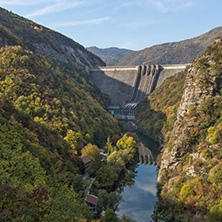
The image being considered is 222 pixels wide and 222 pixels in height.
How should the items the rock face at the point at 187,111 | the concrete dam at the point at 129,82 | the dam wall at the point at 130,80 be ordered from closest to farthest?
the rock face at the point at 187,111, the concrete dam at the point at 129,82, the dam wall at the point at 130,80

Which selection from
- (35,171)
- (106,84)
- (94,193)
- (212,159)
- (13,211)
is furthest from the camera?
(106,84)

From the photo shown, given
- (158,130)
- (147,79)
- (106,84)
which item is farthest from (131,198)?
(106,84)

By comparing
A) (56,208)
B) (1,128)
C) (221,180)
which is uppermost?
(1,128)

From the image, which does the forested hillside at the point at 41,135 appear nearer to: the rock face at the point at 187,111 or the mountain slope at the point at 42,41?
the rock face at the point at 187,111

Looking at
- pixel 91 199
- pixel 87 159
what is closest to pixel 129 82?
pixel 87 159

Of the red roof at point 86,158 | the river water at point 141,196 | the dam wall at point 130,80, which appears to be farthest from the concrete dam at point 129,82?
the red roof at point 86,158

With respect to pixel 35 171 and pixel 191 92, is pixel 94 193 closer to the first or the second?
pixel 35 171

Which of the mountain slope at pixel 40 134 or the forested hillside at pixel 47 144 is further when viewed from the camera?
the forested hillside at pixel 47 144

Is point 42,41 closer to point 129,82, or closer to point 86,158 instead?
point 129,82
